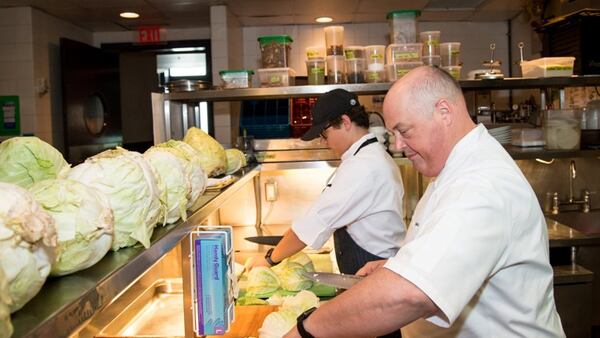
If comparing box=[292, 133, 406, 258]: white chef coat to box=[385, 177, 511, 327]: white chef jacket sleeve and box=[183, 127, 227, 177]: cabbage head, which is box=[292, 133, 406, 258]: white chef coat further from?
Answer: box=[385, 177, 511, 327]: white chef jacket sleeve

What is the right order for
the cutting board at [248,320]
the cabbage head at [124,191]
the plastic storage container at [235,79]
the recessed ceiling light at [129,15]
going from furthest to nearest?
the recessed ceiling light at [129,15] < the plastic storage container at [235,79] < the cutting board at [248,320] < the cabbage head at [124,191]

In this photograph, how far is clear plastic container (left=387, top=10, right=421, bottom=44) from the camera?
315cm

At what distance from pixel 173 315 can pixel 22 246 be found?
5.57ft

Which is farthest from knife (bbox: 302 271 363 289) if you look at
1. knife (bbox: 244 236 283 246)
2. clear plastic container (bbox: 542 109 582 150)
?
clear plastic container (bbox: 542 109 582 150)

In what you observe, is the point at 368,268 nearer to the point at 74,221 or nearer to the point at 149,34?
the point at 74,221

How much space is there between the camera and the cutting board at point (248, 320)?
214 cm

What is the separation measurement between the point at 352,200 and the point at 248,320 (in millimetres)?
754

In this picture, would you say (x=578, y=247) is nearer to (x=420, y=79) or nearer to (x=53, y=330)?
(x=420, y=79)

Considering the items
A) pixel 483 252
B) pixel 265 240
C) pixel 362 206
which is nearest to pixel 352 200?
pixel 362 206

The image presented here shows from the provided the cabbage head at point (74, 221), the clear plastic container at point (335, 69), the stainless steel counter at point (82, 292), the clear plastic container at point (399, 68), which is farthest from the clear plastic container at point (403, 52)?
the cabbage head at point (74, 221)

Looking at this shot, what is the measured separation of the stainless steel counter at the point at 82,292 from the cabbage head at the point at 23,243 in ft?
0.11

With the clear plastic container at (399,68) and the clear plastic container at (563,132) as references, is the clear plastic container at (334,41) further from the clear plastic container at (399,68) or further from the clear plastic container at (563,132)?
the clear plastic container at (563,132)

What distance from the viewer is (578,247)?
3.31 metres

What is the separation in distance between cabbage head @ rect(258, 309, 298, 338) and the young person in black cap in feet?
1.76
